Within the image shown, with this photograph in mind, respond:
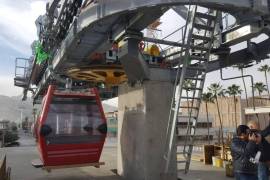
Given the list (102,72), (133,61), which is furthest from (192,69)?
(102,72)

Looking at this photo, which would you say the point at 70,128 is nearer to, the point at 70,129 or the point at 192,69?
the point at 70,129

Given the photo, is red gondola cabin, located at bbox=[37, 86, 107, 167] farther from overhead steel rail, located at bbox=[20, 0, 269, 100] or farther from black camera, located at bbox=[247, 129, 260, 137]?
black camera, located at bbox=[247, 129, 260, 137]

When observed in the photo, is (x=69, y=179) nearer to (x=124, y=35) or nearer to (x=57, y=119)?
(x=57, y=119)

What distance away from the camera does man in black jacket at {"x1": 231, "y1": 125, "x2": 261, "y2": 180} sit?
6.18m

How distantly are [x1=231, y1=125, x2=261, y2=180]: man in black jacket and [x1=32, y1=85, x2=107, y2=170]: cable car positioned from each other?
533 cm

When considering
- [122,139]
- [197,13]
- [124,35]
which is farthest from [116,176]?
[197,13]

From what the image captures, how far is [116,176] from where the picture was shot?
1219 centimetres

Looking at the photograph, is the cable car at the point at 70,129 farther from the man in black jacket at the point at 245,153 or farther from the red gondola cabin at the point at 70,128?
the man in black jacket at the point at 245,153

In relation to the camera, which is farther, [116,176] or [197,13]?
[116,176]

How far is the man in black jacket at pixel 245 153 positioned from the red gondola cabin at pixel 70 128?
533 cm

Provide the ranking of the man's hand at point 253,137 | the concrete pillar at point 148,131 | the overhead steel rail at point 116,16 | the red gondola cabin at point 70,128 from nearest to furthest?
1. the man's hand at point 253,137
2. the overhead steel rail at point 116,16
3. the concrete pillar at point 148,131
4. the red gondola cabin at point 70,128

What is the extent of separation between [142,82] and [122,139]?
2.31m

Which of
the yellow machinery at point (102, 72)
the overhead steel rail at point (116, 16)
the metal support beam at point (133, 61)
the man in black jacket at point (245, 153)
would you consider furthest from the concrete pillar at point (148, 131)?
the man in black jacket at point (245, 153)

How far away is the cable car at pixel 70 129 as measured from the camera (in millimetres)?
10363
